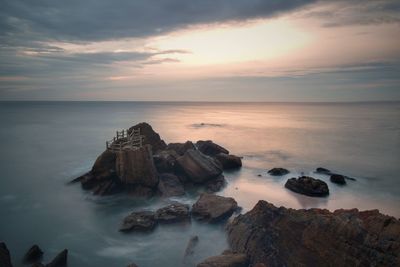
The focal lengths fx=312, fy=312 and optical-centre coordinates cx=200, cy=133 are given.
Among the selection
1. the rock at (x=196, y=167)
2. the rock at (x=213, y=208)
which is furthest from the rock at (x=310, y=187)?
the rock at (x=213, y=208)

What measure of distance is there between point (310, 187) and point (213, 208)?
11146 millimetres

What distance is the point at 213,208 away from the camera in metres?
23.0

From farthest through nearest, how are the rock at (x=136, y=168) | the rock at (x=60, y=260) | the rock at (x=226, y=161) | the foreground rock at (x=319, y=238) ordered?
the rock at (x=226, y=161)
the rock at (x=136, y=168)
the rock at (x=60, y=260)
the foreground rock at (x=319, y=238)

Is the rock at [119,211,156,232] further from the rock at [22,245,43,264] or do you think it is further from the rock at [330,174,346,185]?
the rock at [330,174,346,185]

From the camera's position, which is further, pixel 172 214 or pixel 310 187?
pixel 310 187

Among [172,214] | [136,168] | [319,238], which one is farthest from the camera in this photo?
[136,168]

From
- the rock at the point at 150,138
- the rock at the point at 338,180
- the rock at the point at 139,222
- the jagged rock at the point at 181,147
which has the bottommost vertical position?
the rock at the point at 338,180

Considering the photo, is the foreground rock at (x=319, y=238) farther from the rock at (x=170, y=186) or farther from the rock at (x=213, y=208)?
the rock at (x=170, y=186)

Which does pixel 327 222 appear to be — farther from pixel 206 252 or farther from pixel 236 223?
pixel 206 252

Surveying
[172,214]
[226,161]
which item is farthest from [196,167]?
[172,214]

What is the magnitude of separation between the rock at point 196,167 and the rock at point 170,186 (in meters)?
1.36

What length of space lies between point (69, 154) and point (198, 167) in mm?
29551

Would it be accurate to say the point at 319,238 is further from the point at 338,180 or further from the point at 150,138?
the point at 150,138

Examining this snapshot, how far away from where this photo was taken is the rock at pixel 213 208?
22.4 meters
